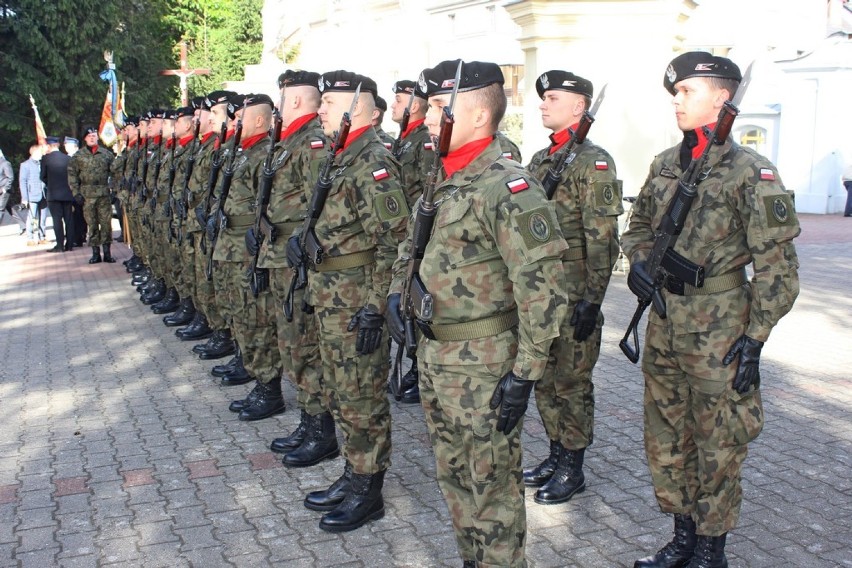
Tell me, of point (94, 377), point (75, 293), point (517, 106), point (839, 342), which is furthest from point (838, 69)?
point (94, 377)

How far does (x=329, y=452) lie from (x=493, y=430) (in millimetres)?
2142

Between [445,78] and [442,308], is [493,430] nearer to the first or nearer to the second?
[442,308]

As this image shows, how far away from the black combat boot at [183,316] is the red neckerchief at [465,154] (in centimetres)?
632

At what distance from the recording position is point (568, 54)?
10.6 meters

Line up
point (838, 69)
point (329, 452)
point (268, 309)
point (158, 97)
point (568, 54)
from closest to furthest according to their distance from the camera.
Answer: point (329, 452) → point (268, 309) → point (568, 54) → point (838, 69) → point (158, 97)

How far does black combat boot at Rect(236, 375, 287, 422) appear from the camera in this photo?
568 cm

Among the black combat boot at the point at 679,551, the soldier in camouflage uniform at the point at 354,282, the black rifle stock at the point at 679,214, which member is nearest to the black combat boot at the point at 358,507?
the soldier in camouflage uniform at the point at 354,282

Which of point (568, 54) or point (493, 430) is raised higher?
point (568, 54)

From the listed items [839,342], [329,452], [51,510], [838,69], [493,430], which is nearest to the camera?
[493,430]

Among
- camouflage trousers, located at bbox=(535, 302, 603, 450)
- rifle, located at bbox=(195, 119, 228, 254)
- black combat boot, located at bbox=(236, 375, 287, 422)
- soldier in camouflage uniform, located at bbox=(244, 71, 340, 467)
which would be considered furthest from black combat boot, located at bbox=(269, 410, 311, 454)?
rifle, located at bbox=(195, 119, 228, 254)

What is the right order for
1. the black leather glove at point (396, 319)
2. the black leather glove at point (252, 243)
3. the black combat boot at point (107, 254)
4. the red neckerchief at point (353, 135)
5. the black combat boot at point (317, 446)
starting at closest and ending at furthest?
the black leather glove at point (396, 319), the red neckerchief at point (353, 135), the black combat boot at point (317, 446), the black leather glove at point (252, 243), the black combat boot at point (107, 254)

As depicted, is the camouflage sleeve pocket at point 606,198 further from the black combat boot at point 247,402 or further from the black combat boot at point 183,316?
the black combat boot at point 183,316

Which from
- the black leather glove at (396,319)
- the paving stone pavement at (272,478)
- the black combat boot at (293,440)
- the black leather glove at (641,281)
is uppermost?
the black leather glove at (641,281)

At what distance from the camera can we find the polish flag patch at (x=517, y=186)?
9.39 feet
